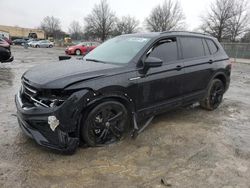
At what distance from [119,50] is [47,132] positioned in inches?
81.2

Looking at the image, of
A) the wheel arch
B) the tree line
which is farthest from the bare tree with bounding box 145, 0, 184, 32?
the wheel arch

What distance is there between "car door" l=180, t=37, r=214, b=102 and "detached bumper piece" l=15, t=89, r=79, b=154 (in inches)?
101

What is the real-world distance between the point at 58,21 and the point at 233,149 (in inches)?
3828

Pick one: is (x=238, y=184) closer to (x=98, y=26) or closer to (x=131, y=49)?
(x=131, y=49)

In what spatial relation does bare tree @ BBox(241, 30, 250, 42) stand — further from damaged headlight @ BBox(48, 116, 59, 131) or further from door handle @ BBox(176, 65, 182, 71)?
damaged headlight @ BBox(48, 116, 59, 131)

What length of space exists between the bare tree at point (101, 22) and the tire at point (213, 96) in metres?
49.7

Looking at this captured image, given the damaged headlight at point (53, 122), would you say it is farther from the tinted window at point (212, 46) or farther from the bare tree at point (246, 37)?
the bare tree at point (246, 37)

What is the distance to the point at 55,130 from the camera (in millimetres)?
3572

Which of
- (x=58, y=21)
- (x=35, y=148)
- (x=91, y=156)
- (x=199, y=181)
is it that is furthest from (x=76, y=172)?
(x=58, y=21)

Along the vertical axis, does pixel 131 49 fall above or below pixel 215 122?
above

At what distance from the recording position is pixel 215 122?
5555mm

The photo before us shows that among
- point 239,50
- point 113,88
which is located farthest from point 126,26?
point 113,88

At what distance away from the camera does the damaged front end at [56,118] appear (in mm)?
3533

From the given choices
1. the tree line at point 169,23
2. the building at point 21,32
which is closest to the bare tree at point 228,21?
the tree line at point 169,23
